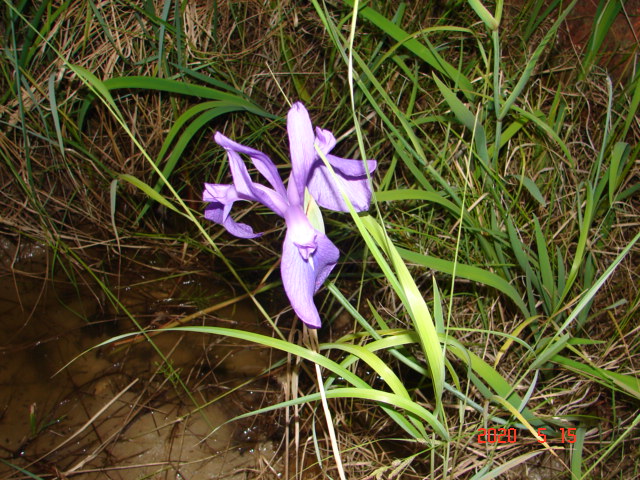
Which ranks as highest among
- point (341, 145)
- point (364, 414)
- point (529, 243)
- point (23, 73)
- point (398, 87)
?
point (23, 73)

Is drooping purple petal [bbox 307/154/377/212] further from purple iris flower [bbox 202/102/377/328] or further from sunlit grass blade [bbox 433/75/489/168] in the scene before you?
sunlit grass blade [bbox 433/75/489/168]

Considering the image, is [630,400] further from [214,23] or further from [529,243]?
[214,23]

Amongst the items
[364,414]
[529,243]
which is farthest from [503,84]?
[364,414]

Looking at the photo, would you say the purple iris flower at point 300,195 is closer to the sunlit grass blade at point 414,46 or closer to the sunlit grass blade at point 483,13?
the sunlit grass blade at point 483,13

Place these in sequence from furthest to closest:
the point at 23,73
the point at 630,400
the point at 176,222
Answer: the point at 176,222
the point at 23,73
the point at 630,400

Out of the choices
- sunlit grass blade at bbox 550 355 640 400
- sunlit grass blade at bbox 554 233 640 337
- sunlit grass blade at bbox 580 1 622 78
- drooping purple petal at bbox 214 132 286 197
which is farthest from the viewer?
sunlit grass blade at bbox 580 1 622 78

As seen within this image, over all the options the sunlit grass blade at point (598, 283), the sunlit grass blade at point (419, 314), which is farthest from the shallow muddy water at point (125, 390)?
the sunlit grass blade at point (598, 283)

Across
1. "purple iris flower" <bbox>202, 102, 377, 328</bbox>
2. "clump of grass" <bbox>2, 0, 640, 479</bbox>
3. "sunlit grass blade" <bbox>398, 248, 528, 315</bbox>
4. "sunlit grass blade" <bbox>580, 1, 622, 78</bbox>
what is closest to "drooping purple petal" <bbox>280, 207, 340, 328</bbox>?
"purple iris flower" <bbox>202, 102, 377, 328</bbox>

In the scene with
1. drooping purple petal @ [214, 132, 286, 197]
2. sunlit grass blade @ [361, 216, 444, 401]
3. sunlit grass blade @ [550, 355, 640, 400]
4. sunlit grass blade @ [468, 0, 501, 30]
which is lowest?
sunlit grass blade @ [550, 355, 640, 400]
